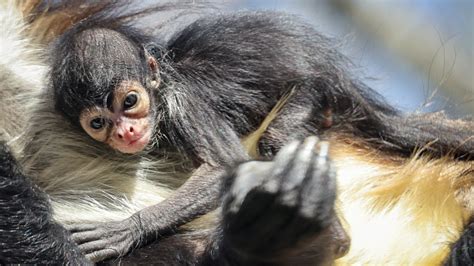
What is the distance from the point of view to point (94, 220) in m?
2.94

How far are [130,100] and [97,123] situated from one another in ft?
0.45

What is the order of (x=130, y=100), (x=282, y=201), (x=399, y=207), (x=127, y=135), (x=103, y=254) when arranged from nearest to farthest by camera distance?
(x=282, y=201) < (x=103, y=254) < (x=127, y=135) < (x=130, y=100) < (x=399, y=207)

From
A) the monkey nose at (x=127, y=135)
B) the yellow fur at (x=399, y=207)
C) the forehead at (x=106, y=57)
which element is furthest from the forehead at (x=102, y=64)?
the yellow fur at (x=399, y=207)

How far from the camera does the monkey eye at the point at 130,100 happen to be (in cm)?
307

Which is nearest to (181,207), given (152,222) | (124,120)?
(152,222)

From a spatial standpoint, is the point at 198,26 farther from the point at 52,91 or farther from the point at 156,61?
the point at 52,91

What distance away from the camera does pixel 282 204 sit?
225 cm

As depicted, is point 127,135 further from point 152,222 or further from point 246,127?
point 246,127

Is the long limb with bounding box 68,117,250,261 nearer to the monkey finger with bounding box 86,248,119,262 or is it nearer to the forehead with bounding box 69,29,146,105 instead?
the monkey finger with bounding box 86,248,119,262

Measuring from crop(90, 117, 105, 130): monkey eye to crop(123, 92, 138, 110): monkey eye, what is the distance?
0.11 metres

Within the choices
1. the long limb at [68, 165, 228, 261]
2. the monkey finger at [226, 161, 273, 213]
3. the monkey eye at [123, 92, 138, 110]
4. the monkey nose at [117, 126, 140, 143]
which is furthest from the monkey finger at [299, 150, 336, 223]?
the monkey eye at [123, 92, 138, 110]

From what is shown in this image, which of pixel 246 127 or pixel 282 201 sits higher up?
pixel 282 201

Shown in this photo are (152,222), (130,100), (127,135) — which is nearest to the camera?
(152,222)

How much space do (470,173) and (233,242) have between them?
48.2 inches
